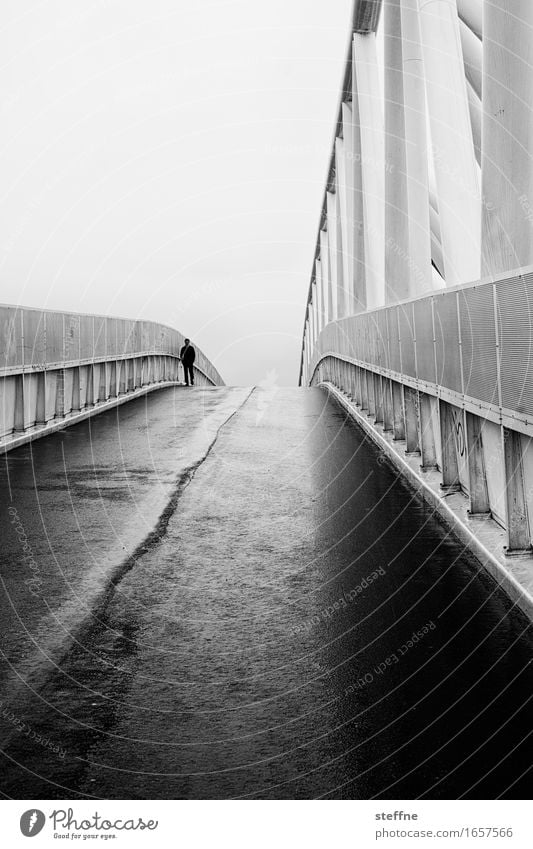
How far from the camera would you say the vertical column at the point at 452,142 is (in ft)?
48.7

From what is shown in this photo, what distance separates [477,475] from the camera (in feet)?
28.2

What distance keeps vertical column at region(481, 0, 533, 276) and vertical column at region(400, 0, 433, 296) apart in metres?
8.87

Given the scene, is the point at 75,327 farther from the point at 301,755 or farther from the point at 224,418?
the point at 301,755

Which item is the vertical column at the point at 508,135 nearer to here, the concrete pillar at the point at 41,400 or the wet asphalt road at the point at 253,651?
the wet asphalt road at the point at 253,651

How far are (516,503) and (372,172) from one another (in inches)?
969

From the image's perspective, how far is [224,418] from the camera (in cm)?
2047

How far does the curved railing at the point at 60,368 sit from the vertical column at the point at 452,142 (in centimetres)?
672

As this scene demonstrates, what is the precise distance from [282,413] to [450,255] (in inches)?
279

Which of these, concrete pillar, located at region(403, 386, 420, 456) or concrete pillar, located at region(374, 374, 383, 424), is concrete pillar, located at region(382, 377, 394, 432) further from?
concrete pillar, located at region(403, 386, 420, 456)

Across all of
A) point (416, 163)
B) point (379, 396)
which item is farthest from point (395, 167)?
point (379, 396)

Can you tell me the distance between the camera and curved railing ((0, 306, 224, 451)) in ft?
52.3

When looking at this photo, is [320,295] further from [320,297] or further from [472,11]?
[472,11]

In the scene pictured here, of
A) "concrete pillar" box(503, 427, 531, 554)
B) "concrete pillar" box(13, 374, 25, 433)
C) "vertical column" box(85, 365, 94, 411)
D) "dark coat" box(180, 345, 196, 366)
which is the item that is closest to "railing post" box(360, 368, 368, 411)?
"vertical column" box(85, 365, 94, 411)

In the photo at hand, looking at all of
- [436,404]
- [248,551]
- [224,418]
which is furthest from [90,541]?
[224,418]
